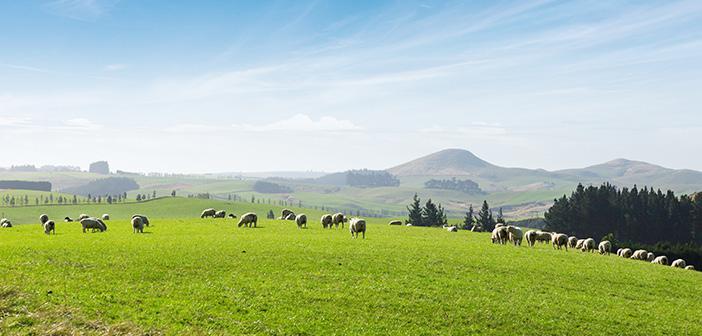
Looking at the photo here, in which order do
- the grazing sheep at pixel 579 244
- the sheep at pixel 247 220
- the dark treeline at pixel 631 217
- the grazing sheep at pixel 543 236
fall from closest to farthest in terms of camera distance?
the grazing sheep at pixel 543 236, the sheep at pixel 247 220, the grazing sheep at pixel 579 244, the dark treeline at pixel 631 217

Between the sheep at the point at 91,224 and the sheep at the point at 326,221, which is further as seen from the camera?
the sheep at the point at 326,221

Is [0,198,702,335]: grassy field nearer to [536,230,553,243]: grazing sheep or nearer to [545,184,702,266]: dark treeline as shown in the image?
[536,230,553,243]: grazing sheep

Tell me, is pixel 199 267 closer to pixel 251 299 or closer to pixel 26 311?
pixel 251 299

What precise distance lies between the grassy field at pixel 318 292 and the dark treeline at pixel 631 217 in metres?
119

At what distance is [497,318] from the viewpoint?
23.5 metres

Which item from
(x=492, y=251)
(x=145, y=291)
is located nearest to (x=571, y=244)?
(x=492, y=251)

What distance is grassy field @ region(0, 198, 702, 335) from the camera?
20125 mm

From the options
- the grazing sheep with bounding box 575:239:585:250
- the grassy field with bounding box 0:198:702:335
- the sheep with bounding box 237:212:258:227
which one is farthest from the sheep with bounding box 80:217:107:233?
the grazing sheep with bounding box 575:239:585:250

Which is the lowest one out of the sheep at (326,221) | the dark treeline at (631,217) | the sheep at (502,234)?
the dark treeline at (631,217)

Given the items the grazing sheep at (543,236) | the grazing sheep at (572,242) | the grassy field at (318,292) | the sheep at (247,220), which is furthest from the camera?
the grazing sheep at (572,242)

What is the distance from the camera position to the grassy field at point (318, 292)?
2012 centimetres

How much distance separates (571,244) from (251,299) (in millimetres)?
55258

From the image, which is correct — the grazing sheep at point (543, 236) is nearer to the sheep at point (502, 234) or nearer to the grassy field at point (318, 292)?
the sheep at point (502, 234)

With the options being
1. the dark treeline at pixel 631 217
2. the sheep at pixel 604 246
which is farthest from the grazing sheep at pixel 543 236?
the dark treeline at pixel 631 217
